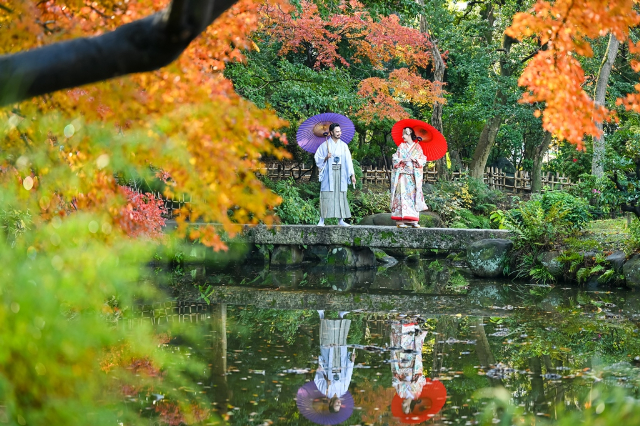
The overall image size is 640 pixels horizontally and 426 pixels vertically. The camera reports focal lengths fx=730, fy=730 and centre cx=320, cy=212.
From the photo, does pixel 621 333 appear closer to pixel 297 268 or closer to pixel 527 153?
pixel 297 268

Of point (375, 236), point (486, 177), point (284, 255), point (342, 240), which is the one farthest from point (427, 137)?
point (486, 177)

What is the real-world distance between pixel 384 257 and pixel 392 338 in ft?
26.6

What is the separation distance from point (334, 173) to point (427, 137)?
179cm

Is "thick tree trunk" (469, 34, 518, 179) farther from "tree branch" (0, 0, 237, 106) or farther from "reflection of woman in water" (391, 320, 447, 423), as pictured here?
"tree branch" (0, 0, 237, 106)

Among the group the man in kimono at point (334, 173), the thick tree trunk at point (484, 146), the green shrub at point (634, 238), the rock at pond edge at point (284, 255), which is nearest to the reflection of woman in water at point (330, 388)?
the green shrub at point (634, 238)

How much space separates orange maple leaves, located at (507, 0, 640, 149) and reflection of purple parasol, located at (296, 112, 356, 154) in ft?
24.2

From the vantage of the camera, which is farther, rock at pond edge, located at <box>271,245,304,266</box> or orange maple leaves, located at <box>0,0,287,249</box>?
rock at pond edge, located at <box>271,245,304,266</box>

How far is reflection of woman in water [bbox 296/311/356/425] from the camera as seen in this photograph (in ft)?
14.7

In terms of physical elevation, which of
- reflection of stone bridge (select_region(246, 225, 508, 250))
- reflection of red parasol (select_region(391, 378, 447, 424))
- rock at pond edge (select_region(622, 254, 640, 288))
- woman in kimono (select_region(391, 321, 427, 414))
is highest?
reflection of stone bridge (select_region(246, 225, 508, 250))

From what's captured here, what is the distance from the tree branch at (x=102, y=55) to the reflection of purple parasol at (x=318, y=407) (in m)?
2.34

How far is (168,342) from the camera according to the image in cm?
634

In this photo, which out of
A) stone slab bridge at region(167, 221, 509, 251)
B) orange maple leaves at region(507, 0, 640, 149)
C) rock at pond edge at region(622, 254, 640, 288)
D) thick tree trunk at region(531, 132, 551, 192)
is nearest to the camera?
orange maple leaves at region(507, 0, 640, 149)

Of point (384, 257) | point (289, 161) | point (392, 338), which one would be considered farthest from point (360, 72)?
point (392, 338)

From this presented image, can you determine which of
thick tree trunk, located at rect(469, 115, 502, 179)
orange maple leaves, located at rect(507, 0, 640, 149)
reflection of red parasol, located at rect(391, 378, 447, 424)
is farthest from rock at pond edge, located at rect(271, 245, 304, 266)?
thick tree trunk, located at rect(469, 115, 502, 179)
